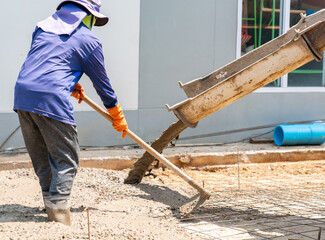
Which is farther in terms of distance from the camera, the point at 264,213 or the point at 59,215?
the point at 264,213

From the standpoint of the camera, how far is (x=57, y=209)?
12.2 feet

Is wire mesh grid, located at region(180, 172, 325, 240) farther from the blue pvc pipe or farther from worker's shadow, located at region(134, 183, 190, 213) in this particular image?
the blue pvc pipe

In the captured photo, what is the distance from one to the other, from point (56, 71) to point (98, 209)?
1.43 meters

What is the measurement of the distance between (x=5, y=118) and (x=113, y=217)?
3.15 metres

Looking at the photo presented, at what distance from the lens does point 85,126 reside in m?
7.12

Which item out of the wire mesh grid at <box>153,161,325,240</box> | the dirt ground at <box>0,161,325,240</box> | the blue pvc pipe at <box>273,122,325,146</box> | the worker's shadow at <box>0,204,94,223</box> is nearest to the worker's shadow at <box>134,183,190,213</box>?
the dirt ground at <box>0,161,325,240</box>

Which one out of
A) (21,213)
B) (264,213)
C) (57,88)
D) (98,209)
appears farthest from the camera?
(264,213)

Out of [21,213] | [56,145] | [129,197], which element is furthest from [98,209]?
[56,145]

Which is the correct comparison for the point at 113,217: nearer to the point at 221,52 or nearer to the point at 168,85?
the point at 168,85

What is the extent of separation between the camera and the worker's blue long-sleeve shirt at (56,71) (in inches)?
142

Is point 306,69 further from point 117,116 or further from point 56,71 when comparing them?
point 56,71

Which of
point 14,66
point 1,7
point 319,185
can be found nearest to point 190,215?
point 319,185

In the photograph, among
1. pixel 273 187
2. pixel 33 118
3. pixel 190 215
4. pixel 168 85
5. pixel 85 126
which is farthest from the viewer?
pixel 168 85

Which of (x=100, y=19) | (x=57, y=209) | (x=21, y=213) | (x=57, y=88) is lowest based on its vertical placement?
(x=21, y=213)
